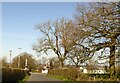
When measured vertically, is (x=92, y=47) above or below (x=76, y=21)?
below

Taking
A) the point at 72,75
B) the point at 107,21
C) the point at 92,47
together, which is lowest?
the point at 72,75

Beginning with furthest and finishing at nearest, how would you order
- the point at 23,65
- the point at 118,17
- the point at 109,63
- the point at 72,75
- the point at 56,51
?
the point at 23,65 < the point at 56,51 < the point at 72,75 < the point at 109,63 < the point at 118,17

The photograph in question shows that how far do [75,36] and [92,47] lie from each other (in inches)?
76.8

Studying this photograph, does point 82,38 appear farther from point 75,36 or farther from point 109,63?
point 109,63

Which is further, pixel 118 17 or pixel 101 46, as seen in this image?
pixel 101 46

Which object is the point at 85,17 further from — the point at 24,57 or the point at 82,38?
the point at 24,57

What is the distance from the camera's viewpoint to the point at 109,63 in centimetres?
2052

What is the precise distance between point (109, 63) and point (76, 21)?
14.5 ft

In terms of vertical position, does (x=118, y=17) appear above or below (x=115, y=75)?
above

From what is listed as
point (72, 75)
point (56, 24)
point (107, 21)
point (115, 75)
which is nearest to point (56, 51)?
point (56, 24)

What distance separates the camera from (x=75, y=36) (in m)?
21.2

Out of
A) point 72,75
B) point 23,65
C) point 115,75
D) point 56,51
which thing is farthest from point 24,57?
point 115,75

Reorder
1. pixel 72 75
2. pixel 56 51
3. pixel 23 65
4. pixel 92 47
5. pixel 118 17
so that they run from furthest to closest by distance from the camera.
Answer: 1. pixel 23 65
2. pixel 56 51
3. pixel 72 75
4. pixel 92 47
5. pixel 118 17

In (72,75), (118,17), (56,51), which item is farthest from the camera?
(56,51)
